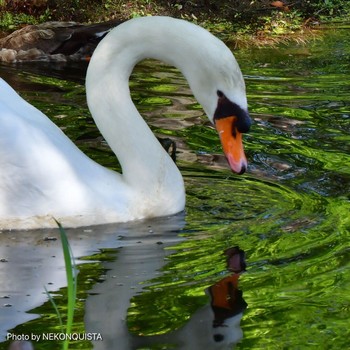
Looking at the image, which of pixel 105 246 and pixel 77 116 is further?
pixel 77 116

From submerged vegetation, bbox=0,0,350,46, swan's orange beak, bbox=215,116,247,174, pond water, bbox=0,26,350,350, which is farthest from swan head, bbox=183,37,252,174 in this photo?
submerged vegetation, bbox=0,0,350,46

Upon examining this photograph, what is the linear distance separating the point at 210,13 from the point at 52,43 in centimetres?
247

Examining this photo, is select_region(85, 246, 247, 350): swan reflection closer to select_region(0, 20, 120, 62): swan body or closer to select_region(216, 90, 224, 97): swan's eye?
select_region(216, 90, 224, 97): swan's eye

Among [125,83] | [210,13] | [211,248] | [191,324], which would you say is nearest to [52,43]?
[210,13]

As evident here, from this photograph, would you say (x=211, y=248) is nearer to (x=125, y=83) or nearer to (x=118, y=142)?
(x=118, y=142)

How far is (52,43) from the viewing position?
10516mm

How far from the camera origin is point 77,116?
765cm

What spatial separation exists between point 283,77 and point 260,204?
150 inches

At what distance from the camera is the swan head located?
16.7ft

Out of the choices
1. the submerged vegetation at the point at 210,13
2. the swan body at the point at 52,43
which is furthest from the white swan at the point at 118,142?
the submerged vegetation at the point at 210,13

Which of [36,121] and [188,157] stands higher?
[36,121]

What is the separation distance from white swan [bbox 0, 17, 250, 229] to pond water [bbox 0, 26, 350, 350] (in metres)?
0.10

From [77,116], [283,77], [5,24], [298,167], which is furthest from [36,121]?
[5,24]

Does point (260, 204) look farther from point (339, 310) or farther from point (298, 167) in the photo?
point (339, 310)
